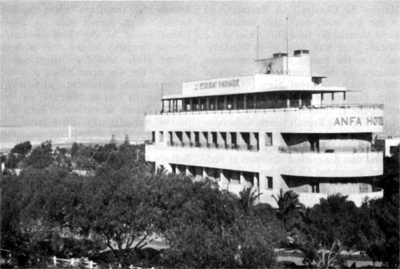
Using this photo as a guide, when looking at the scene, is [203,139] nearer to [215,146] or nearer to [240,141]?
[215,146]

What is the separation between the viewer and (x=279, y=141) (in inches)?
1930

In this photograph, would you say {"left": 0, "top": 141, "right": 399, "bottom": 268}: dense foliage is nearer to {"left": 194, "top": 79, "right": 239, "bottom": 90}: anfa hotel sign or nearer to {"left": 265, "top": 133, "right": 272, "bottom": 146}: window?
{"left": 265, "top": 133, "right": 272, "bottom": 146}: window

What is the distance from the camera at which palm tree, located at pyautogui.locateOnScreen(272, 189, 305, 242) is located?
4303 centimetres

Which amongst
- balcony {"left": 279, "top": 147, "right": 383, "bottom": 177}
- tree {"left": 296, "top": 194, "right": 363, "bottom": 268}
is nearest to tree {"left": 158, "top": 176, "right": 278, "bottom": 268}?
tree {"left": 296, "top": 194, "right": 363, "bottom": 268}

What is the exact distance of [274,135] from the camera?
4956 cm

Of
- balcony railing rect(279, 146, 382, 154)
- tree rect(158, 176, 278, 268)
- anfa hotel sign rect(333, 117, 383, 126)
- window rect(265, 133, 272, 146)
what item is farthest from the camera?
window rect(265, 133, 272, 146)

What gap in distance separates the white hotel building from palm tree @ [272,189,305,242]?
1.58 meters

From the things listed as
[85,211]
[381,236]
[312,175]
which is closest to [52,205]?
[85,211]

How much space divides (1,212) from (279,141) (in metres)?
26.4

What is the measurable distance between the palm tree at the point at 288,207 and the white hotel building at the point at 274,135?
1.58 metres

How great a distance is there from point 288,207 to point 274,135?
26.6 feet

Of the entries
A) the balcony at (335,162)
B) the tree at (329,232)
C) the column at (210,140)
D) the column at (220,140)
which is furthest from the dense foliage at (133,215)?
the column at (210,140)

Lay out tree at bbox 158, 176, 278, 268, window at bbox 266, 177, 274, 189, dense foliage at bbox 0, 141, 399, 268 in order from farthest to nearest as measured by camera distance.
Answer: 1. window at bbox 266, 177, 274, 189
2. dense foliage at bbox 0, 141, 399, 268
3. tree at bbox 158, 176, 278, 268

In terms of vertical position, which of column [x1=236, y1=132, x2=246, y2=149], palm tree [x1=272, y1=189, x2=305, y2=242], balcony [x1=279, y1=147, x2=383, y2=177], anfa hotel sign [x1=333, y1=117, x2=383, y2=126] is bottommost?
palm tree [x1=272, y1=189, x2=305, y2=242]
